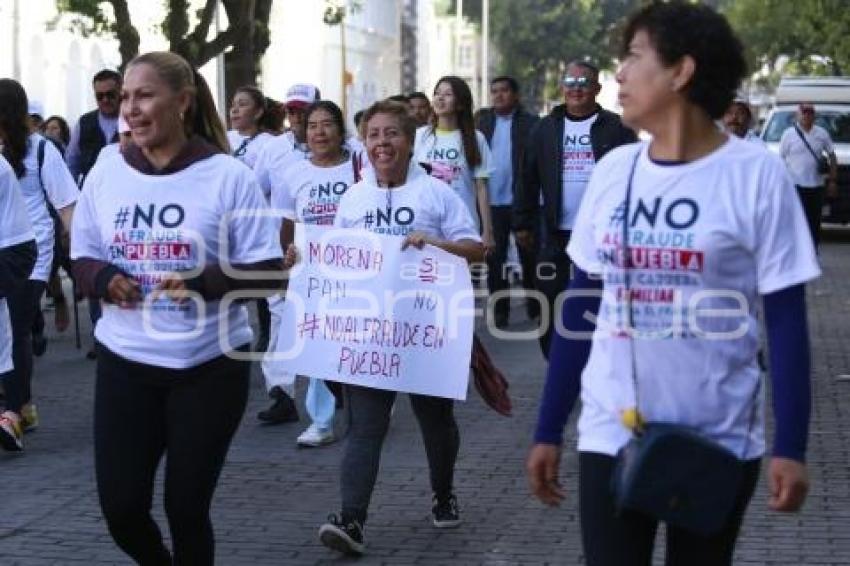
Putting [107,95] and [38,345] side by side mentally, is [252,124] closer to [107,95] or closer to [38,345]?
[107,95]

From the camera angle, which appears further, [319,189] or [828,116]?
[828,116]

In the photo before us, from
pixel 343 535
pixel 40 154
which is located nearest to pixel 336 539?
pixel 343 535

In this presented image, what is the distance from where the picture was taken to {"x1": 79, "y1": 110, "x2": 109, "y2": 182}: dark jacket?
1245 cm

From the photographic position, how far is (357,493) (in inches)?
257

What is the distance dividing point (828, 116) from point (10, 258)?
2123 cm

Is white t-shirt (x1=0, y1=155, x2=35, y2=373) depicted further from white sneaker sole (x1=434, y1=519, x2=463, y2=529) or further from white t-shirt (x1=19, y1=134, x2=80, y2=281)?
white sneaker sole (x1=434, y1=519, x2=463, y2=529)

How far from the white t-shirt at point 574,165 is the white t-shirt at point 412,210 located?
2.93 m

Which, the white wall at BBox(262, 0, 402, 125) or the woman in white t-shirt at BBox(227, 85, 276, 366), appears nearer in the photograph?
the woman in white t-shirt at BBox(227, 85, 276, 366)

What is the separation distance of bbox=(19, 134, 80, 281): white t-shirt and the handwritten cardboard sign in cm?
260

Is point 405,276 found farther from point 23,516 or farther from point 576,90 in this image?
point 576,90

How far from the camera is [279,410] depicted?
31.5 ft

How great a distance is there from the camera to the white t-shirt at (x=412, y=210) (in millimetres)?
6891

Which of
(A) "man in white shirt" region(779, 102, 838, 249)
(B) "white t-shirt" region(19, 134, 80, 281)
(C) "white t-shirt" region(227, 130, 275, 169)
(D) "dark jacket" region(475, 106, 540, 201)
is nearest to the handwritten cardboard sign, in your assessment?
(B) "white t-shirt" region(19, 134, 80, 281)

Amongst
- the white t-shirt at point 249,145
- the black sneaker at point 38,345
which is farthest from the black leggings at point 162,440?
the black sneaker at point 38,345
